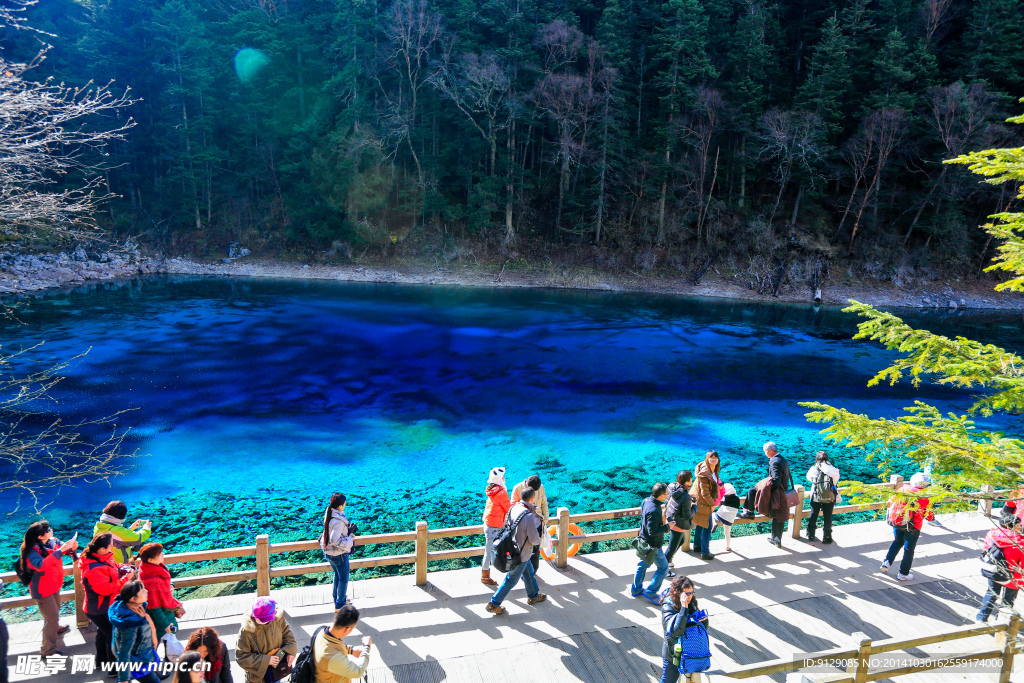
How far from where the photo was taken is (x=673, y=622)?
15.5ft

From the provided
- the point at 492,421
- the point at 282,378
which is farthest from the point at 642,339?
the point at 282,378

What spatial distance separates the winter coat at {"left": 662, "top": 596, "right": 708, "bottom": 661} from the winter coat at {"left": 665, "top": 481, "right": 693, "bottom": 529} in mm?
2133

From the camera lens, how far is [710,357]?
77.1ft

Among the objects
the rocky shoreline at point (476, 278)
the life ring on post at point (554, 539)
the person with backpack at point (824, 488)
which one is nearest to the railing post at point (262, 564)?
the life ring on post at point (554, 539)

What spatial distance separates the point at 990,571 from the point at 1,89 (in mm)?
11924

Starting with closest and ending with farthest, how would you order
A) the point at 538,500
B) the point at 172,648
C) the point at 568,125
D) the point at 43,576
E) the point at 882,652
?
the point at 172,648
the point at 882,652
the point at 43,576
the point at 538,500
the point at 568,125

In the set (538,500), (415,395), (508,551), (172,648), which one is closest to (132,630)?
(172,648)

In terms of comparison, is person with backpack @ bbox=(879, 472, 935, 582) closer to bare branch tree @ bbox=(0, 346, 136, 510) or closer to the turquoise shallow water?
the turquoise shallow water

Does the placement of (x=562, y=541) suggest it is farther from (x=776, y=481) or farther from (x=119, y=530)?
(x=119, y=530)

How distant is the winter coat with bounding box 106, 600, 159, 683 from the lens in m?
4.45

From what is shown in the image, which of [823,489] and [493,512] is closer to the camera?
[493,512]

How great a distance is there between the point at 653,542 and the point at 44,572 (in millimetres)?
6110

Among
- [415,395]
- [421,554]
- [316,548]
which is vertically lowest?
[415,395]

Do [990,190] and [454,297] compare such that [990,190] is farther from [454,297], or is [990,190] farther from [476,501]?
[476,501]
